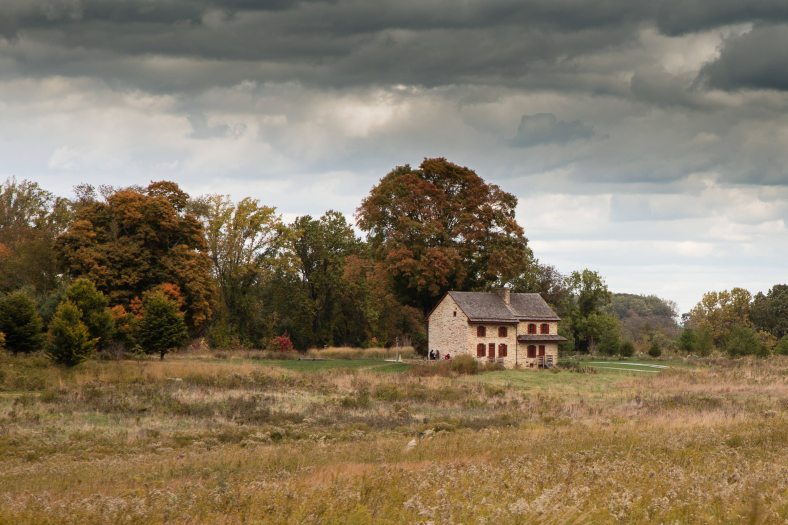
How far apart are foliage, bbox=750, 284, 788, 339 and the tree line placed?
67 cm

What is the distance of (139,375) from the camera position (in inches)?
1807

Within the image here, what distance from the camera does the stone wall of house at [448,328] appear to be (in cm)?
6788

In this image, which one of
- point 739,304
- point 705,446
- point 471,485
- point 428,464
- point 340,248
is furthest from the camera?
point 739,304

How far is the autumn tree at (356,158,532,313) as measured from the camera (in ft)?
224

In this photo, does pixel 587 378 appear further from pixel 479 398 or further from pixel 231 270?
pixel 231 270

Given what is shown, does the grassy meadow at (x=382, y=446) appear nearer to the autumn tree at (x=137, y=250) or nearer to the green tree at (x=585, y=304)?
the autumn tree at (x=137, y=250)

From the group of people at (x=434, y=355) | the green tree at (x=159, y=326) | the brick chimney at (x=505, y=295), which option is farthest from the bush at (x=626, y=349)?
the green tree at (x=159, y=326)

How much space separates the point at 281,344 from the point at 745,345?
45118 millimetres

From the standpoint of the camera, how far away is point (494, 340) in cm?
6888

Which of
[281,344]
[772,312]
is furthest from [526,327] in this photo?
[772,312]

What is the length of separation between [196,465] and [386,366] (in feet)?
147

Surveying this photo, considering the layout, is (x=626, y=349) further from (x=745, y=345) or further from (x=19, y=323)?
(x=19, y=323)

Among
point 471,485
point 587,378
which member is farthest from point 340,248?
point 471,485

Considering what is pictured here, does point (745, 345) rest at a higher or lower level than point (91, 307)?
lower
